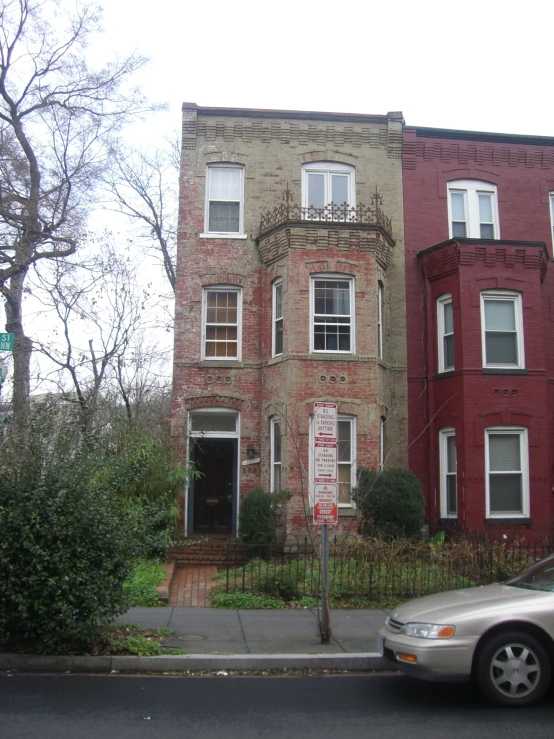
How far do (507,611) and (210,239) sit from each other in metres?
13.4

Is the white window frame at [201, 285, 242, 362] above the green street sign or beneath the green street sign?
above

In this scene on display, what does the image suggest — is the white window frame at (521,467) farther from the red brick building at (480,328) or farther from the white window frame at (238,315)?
the white window frame at (238,315)

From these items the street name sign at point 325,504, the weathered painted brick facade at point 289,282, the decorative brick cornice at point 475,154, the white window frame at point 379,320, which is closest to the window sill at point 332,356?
the weathered painted brick facade at point 289,282

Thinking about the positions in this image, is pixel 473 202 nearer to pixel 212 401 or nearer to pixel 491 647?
pixel 212 401

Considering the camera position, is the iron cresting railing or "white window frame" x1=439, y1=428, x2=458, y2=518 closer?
the iron cresting railing

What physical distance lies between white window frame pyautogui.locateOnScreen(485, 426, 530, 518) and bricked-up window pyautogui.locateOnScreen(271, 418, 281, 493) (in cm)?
473

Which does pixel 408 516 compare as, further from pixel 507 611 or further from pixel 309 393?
pixel 507 611

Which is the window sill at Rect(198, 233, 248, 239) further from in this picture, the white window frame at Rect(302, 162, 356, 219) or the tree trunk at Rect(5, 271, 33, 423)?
the tree trunk at Rect(5, 271, 33, 423)

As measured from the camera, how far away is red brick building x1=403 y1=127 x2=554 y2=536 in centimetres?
1673

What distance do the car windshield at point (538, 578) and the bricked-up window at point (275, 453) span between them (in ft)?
31.0

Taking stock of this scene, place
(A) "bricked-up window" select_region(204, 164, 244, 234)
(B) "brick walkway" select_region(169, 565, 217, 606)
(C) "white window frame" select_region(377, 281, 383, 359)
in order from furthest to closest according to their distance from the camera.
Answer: (A) "bricked-up window" select_region(204, 164, 244, 234) → (C) "white window frame" select_region(377, 281, 383, 359) → (B) "brick walkway" select_region(169, 565, 217, 606)

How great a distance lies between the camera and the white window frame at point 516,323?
675 inches

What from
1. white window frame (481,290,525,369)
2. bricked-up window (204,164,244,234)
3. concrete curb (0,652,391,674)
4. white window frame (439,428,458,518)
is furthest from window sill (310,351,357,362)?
concrete curb (0,652,391,674)

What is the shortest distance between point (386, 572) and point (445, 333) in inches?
306
